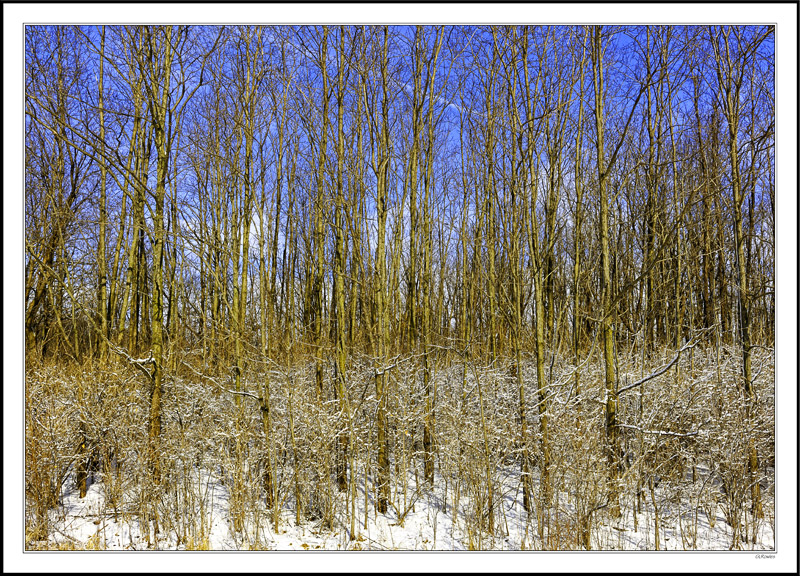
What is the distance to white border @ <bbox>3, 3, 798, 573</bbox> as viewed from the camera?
Answer: 2.69m

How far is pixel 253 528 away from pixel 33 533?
5.89 feet

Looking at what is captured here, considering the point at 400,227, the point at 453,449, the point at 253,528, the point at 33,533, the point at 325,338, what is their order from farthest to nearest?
the point at 325,338 → the point at 400,227 → the point at 453,449 → the point at 253,528 → the point at 33,533

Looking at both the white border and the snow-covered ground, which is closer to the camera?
the white border

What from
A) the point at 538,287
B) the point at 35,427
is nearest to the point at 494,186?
the point at 538,287

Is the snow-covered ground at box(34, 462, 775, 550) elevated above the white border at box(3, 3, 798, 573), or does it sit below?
below

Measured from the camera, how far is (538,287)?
169 inches
